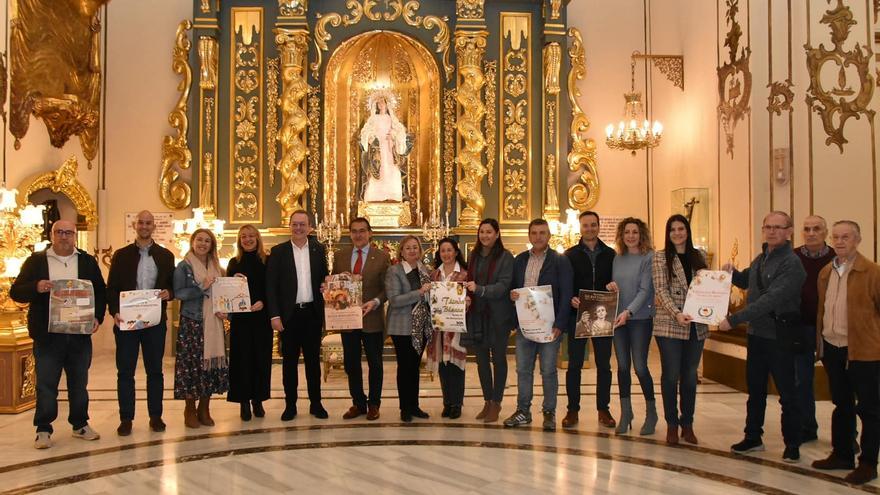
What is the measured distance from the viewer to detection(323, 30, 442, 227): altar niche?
1029 centimetres

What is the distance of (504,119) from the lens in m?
10.2

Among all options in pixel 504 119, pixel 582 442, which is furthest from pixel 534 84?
pixel 582 442

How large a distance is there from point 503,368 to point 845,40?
14.8ft

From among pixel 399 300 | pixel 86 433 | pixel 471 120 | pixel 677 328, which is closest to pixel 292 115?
pixel 471 120

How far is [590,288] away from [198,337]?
2854 millimetres

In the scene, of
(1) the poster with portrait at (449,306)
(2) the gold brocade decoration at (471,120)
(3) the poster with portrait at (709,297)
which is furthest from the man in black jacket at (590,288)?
(2) the gold brocade decoration at (471,120)

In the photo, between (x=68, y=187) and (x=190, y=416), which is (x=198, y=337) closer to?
(x=190, y=416)

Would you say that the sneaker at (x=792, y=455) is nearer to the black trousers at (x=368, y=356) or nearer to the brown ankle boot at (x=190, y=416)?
the black trousers at (x=368, y=356)

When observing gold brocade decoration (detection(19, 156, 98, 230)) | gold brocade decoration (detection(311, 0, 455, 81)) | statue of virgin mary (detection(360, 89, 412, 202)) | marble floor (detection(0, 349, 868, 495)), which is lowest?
marble floor (detection(0, 349, 868, 495))

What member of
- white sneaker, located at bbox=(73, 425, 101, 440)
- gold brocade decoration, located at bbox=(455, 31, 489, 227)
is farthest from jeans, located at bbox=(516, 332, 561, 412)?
gold brocade decoration, located at bbox=(455, 31, 489, 227)

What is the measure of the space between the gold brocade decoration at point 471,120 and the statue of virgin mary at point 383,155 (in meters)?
0.89

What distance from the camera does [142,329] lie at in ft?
17.3

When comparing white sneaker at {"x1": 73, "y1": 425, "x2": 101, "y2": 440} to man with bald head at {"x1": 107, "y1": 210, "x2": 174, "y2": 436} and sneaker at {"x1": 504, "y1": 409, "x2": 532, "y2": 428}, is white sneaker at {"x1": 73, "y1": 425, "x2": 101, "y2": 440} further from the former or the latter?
sneaker at {"x1": 504, "y1": 409, "x2": 532, "y2": 428}

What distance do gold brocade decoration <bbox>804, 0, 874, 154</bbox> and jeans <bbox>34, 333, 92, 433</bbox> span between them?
6487mm
